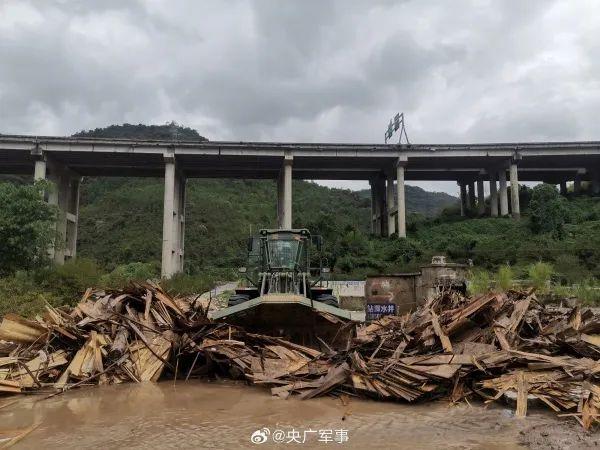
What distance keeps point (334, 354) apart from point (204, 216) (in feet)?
188

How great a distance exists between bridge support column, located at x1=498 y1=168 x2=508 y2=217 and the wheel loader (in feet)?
125

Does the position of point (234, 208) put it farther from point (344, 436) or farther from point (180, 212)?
point (344, 436)

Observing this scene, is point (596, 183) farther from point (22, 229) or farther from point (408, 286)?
point (22, 229)

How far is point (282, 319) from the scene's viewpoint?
9492 millimetres

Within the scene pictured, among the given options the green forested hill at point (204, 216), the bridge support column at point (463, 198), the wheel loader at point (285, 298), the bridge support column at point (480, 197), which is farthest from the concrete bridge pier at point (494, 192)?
the wheel loader at point (285, 298)

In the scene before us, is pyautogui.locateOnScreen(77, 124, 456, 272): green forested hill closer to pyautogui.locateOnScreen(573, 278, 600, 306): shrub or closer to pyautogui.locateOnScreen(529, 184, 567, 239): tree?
pyautogui.locateOnScreen(529, 184, 567, 239): tree

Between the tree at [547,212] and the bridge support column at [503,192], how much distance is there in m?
3.42

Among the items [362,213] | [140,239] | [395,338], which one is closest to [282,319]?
[395,338]

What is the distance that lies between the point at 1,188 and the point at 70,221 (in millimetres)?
21790

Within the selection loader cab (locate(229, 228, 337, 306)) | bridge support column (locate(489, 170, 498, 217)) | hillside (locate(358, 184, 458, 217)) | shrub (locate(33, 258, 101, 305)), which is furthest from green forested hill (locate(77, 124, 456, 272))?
hillside (locate(358, 184, 458, 217))

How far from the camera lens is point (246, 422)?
6391mm

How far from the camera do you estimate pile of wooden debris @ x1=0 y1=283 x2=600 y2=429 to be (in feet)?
23.9

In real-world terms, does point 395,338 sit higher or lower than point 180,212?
lower

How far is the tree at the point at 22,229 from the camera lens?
879 inches
